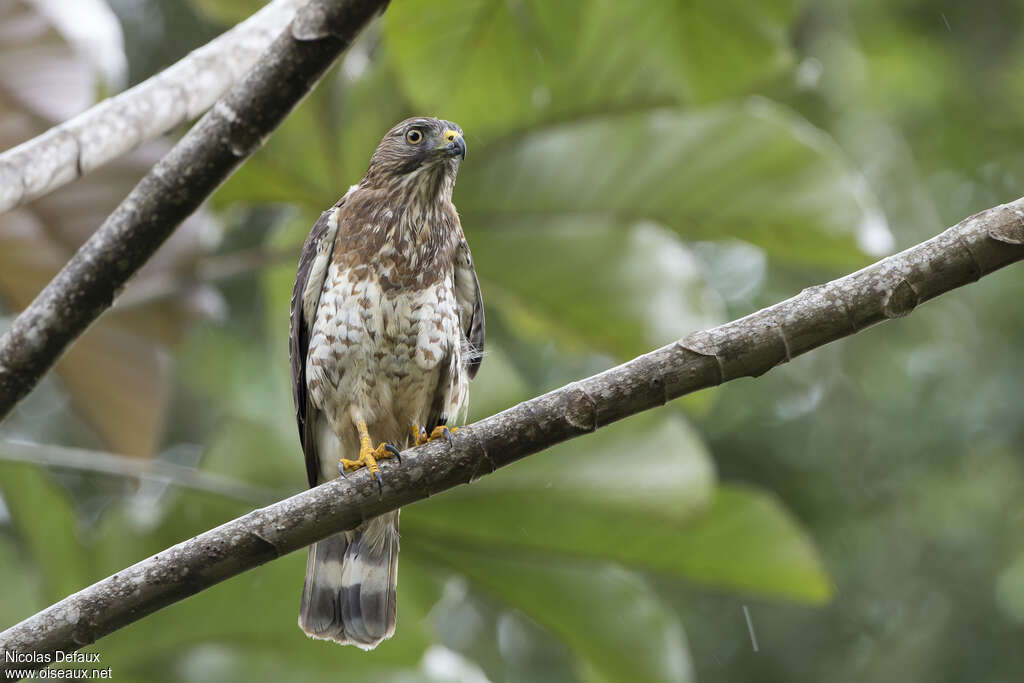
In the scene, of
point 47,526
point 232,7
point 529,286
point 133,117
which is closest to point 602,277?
point 529,286

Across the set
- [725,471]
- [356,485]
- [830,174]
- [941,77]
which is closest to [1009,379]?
[725,471]

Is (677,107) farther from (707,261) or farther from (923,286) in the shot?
(707,261)

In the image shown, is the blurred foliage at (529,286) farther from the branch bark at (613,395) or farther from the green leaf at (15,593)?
the branch bark at (613,395)

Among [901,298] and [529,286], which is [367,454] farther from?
[529,286]

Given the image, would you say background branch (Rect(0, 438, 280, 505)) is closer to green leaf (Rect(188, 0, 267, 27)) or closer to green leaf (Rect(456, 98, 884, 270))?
green leaf (Rect(456, 98, 884, 270))

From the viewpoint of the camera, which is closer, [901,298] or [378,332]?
[901,298]

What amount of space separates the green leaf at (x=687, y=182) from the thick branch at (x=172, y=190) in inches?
75.7

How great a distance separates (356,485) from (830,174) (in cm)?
237

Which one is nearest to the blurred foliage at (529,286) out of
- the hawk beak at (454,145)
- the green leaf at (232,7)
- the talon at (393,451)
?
the green leaf at (232,7)

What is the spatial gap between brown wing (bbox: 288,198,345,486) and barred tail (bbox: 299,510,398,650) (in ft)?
1.06

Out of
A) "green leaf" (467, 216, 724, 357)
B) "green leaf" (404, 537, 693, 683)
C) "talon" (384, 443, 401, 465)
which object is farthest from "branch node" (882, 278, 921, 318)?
"green leaf" (404, 537, 693, 683)

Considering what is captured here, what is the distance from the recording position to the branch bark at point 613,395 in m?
2.03

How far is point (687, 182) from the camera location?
4.04 meters

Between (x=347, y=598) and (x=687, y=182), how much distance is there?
1.89m
